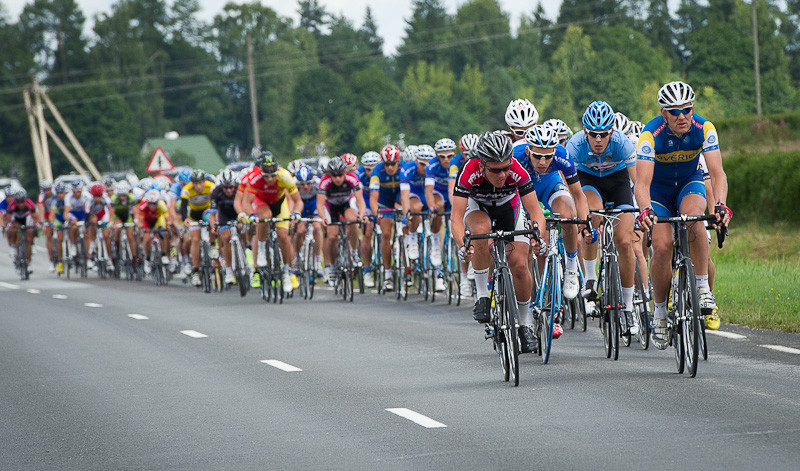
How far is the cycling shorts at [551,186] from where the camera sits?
37.2 ft

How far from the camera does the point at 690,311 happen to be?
8.96 m

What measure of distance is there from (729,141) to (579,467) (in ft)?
79.8

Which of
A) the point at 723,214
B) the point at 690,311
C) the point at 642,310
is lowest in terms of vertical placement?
the point at 642,310

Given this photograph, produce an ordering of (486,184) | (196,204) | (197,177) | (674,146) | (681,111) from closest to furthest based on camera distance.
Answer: (486,184) < (681,111) < (674,146) < (197,177) < (196,204)

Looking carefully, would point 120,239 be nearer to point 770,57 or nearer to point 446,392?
point 446,392

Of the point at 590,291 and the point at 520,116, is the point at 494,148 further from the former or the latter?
the point at 520,116

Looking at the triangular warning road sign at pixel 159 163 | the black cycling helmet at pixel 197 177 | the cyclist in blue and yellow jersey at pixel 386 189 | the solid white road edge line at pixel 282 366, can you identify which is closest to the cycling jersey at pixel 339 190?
the cyclist in blue and yellow jersey at pixel 386 189

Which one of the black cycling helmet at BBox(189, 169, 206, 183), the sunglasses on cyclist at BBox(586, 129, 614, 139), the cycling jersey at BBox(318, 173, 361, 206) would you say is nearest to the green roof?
the black cycling helmet at BBox(189, 169, 206, 183)

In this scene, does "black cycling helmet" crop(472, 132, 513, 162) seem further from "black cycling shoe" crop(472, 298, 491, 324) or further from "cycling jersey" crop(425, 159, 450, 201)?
"cycling jersey" crop(425, 159, 450, 201)

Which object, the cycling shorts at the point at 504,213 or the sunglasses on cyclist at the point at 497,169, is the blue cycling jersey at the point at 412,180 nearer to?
the cycling shorts at the point at 504,213

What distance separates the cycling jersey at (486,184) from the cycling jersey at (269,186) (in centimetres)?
846

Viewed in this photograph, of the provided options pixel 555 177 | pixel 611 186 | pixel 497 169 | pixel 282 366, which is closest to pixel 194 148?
pixel 611 186

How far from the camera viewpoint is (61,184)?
2970 centimetres

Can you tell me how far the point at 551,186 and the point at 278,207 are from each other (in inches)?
296
